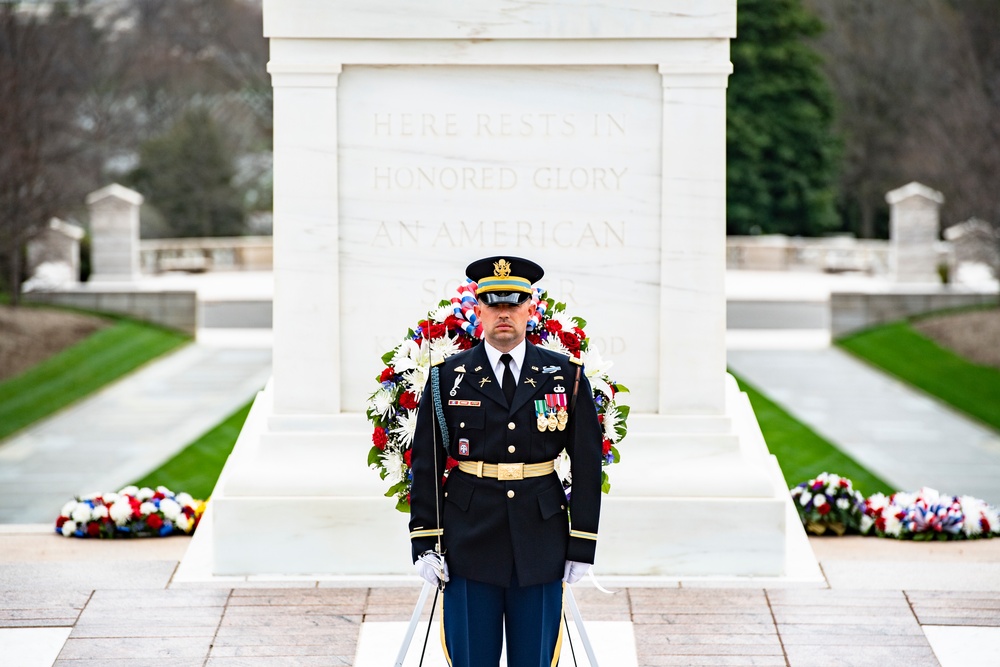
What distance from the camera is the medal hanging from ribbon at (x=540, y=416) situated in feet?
15.3

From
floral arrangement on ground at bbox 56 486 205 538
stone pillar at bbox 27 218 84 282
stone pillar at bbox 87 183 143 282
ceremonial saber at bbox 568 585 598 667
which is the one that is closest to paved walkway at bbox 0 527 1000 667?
floral arrangement on ground at bbox 56 486 205 538

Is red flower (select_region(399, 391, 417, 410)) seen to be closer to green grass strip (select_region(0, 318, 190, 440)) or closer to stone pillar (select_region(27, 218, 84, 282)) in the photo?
green grass strip (select_region(0, 318, 190, 440))

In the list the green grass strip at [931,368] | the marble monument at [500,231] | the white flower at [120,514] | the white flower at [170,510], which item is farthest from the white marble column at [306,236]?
the green grass strip at [931,368]

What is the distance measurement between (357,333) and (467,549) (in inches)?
102

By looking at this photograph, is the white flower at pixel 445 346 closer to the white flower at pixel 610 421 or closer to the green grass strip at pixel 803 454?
the white flower at pixel 610 421

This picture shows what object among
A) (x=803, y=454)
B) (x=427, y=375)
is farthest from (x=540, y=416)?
(x=803, y=454)

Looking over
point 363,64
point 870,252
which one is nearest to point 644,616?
point 363,64

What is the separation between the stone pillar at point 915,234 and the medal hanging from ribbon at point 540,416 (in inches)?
852

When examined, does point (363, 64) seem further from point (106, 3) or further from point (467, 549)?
point (106, 3)

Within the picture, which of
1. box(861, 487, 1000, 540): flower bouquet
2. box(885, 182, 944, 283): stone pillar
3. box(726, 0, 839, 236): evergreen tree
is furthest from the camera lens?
box(726, 0, 839, 236): evergreen tree

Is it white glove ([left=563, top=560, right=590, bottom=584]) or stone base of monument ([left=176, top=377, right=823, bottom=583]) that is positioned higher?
white glove ([left=563, top=560, right=590, bottom=584])

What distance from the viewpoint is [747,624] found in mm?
6133

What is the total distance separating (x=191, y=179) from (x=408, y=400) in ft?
98.4

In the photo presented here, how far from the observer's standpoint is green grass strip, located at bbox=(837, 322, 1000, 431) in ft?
51.7
